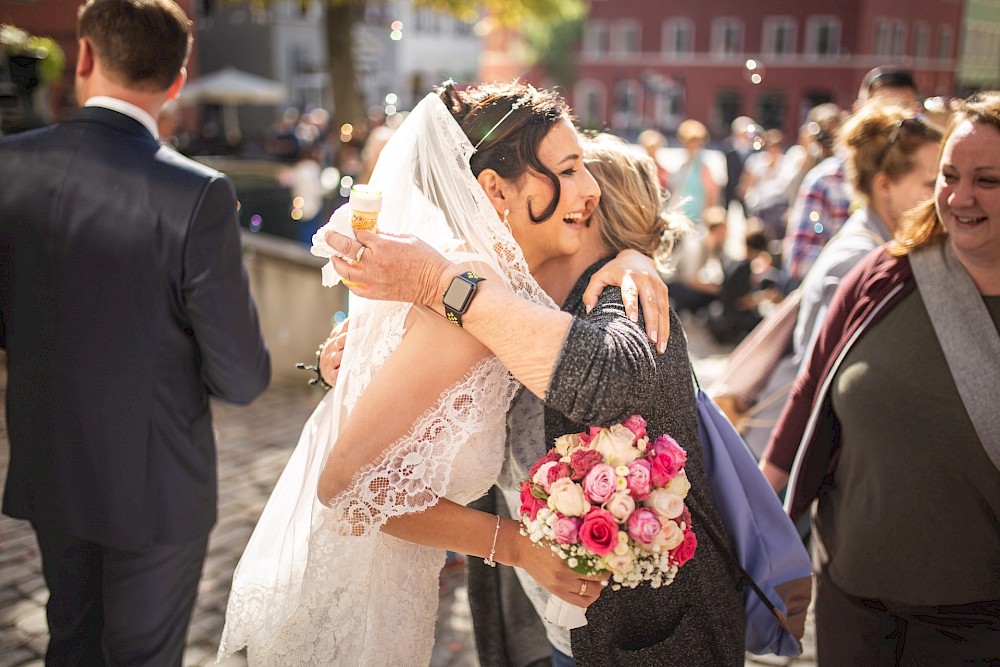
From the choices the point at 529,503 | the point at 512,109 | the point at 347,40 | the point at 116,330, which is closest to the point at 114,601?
the point at 116,330

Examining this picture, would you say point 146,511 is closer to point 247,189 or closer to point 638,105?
point 247,189

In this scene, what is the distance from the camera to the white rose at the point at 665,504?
1612 millimetres

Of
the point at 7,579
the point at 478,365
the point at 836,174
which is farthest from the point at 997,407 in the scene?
the point at 7,579

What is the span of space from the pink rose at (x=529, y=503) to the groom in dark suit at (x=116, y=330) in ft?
3.72

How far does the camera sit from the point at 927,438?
6.97 feet

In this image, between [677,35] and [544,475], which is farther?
[677,35]

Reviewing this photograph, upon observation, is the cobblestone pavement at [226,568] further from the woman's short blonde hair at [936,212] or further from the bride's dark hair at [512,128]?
the bride's dark hair at [512,128]

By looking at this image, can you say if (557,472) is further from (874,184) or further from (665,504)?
(874,184)

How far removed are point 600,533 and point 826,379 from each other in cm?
122

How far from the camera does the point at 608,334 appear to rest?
163cm

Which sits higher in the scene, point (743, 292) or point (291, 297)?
point (291, 297)

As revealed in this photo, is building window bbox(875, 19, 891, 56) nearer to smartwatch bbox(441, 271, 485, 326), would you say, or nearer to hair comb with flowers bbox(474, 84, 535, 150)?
hair comb with flowers bbox(474, 84, 535, 150)

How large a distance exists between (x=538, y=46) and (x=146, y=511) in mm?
50210

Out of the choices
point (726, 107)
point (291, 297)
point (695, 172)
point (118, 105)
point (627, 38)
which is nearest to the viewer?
point (118, 105)
